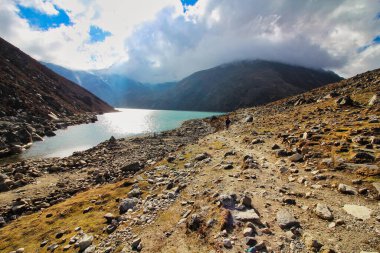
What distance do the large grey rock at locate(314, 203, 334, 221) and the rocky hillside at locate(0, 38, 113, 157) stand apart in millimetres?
55842

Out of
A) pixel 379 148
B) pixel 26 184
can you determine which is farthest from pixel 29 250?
pixel 379 148

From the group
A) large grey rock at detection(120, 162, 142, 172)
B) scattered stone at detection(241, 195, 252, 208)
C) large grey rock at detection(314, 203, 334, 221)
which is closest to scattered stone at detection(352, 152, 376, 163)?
large grey rock at detection(314, 203, 334, 221)

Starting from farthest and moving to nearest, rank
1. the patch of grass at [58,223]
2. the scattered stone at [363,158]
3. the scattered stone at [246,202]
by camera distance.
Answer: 1. the scattered stone at [363,158]
2. the patch of grass at [58,223]
3. the scattered stone at [246,202]

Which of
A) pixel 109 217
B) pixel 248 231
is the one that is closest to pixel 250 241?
pixel 248 231

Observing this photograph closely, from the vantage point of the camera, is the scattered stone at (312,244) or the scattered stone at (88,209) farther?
the scattered stone at (88,209)

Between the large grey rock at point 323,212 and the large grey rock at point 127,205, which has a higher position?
the large grey rock at point 323,212

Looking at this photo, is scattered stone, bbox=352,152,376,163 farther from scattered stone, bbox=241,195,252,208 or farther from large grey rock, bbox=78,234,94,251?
large grey rock, bbox=78,234,94,251

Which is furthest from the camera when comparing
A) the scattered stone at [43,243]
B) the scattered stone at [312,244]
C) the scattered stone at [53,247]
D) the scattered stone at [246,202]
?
the scattered stone at [43,243]

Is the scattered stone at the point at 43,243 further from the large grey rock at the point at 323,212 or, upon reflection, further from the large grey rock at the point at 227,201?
the large grey rock at the point at 323,212

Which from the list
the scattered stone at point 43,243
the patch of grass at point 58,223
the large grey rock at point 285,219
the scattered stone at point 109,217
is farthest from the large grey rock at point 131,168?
the large grey rock at point 285,219

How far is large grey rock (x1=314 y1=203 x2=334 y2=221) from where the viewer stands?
10.1 m

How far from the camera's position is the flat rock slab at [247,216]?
10484 millimetres

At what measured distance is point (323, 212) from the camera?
10375 mm

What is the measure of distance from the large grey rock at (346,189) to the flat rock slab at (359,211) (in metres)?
1.41
